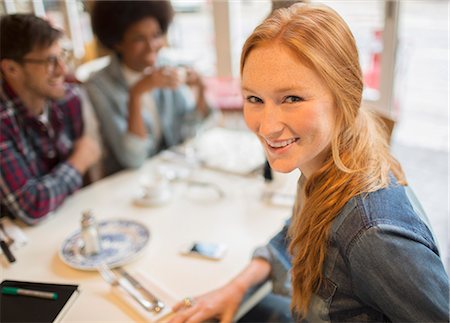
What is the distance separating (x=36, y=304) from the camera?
0.96 meters

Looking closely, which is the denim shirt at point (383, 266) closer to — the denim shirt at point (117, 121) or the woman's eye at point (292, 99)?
the woman's eye at point (292, 99)

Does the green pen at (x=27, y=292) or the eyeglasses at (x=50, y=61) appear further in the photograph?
the eyeglasses at (x=50, y=61)

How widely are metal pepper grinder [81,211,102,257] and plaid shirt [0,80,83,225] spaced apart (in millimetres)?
238

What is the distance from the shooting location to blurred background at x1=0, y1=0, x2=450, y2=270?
2.37m

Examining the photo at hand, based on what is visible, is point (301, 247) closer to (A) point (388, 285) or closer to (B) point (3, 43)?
(A) point (388, 285)

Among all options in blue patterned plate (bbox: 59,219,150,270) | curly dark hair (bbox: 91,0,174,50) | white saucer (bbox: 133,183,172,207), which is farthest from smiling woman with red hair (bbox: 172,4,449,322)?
curly dark hair (bbox: 91,0,174,50)

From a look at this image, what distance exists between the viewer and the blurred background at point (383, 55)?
2369 mm

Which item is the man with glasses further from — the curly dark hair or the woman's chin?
the woman's chin

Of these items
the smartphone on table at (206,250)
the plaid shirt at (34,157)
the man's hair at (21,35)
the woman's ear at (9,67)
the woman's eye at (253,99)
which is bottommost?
the smartphone on table at (206,250)

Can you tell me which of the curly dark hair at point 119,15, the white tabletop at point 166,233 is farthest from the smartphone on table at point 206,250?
the curly dark hair at point 119,15

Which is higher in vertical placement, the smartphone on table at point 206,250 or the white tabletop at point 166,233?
the smartphone on table at point 206,250

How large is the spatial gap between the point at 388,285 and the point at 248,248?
0.51 metres

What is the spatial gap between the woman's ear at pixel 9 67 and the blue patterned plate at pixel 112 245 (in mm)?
527

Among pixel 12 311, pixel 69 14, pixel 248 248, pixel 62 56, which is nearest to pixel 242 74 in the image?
pixel 248 248
